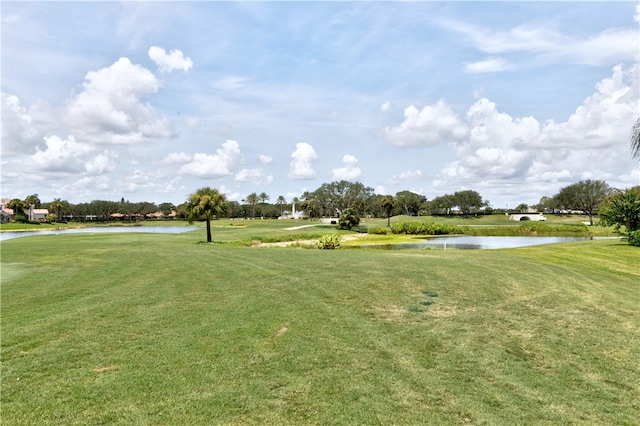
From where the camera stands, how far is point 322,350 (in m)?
7.55

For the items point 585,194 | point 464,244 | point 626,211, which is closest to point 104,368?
point 626,211

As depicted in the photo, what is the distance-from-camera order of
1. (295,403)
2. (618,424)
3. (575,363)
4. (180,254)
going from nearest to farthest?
1. (618,424)
2. (295,403)
3. (575,363)
4. (180,254)

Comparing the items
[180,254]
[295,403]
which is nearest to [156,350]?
[295,403]

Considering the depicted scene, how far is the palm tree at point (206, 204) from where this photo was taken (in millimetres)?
40781

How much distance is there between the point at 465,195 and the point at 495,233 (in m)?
80.2

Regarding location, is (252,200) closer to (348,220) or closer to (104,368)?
(348,220)

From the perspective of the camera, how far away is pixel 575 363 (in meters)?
7.18

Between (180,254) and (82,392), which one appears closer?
(82,392)

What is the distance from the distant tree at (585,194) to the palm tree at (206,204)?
108 metres

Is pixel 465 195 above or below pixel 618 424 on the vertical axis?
above

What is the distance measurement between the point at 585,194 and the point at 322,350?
5284 inches

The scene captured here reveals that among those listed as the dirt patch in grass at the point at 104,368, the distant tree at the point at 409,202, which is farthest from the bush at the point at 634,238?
the distant tree at the point at 409,202

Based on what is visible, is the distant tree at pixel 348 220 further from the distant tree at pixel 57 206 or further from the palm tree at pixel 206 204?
the distant tree at pixel 57 206

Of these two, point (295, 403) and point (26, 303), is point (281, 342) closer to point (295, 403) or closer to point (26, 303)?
point (295, 403)
